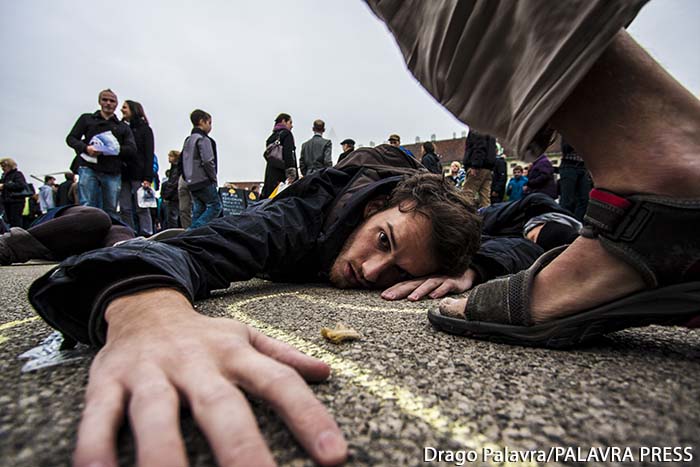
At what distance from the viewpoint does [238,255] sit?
1.40m

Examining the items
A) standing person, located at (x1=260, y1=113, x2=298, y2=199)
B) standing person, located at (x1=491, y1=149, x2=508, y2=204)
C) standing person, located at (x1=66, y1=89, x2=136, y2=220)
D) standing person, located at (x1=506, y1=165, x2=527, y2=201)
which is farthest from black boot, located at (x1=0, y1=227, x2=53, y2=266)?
standing person, located at (x1=506, y1=165, x2=527, y2=201)

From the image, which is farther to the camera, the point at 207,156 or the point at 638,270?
the point at 207,156

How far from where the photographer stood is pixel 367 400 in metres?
0.63

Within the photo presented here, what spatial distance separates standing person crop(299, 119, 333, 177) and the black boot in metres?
4.19

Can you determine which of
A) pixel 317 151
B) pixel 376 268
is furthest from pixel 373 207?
pixel 317 151

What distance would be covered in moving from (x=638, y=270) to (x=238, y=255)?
1192mm

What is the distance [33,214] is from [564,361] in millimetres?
14372

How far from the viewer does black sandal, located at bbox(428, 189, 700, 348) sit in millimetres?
701

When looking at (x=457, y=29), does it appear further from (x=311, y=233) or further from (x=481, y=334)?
(x=311, y=233)

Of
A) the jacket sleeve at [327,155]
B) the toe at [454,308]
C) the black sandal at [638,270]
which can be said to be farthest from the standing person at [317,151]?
the black sandal at [638,270]

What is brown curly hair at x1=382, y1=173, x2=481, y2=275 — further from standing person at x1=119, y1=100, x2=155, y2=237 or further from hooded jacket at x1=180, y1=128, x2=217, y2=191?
standing person at x1=119, y1=100, x2=155, y2=237

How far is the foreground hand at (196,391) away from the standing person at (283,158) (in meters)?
5.62

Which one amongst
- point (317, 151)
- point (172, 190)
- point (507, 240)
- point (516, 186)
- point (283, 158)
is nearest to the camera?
point (507, 240)

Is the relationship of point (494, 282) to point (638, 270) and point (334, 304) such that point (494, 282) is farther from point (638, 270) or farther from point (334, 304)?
point (334, 304)
